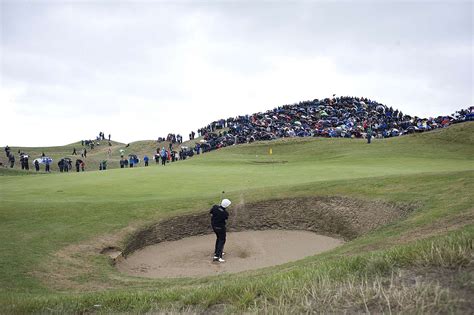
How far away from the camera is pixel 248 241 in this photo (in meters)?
20.5

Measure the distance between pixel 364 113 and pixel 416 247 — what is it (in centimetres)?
7490

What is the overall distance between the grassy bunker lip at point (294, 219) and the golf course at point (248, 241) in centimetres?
5

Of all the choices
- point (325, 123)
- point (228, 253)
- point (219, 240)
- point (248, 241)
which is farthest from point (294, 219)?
point (325, 123)

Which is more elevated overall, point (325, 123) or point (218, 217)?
point (325, 123)

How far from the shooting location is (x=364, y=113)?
80.0 metres

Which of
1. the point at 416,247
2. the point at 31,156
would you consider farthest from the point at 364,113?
the point at 416,247

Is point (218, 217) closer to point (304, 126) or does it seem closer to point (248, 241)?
point (248, 241)

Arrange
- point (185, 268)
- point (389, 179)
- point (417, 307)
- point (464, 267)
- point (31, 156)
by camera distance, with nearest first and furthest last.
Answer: point (417, 307)
point (464, 267)
point (185, 268)
point (389, 179)
point (31, 156)

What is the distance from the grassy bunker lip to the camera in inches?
758

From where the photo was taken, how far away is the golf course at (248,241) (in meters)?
7.04

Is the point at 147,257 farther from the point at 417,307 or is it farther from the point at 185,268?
the point at 417,307

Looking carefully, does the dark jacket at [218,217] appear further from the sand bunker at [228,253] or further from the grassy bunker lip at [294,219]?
the grassy bunker lip at [294,219]

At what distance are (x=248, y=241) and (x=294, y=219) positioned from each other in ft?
9.70

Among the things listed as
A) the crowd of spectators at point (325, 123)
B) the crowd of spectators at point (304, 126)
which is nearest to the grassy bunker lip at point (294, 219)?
the crowd of spectators at point (304, 126)
